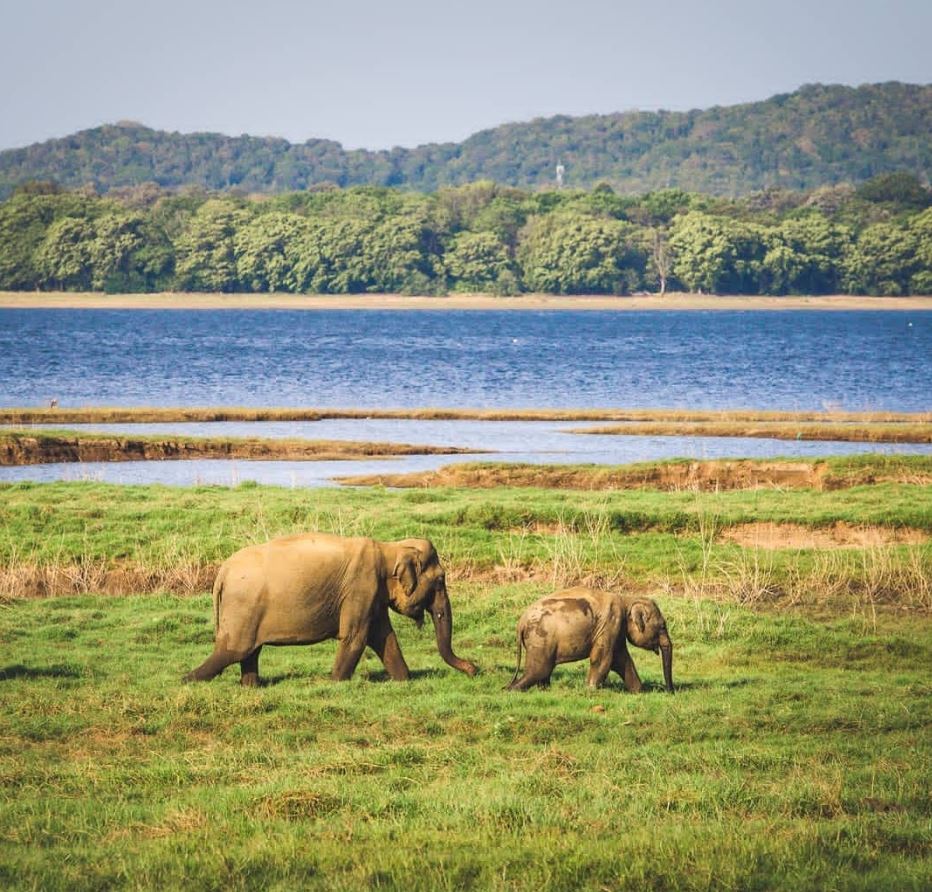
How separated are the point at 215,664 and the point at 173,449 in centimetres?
2758

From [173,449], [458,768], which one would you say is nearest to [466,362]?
[173,449]

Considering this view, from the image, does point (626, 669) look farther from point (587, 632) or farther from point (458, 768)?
point (458, 768)

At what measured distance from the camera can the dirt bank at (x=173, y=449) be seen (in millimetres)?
41188

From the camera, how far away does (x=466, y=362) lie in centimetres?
9500

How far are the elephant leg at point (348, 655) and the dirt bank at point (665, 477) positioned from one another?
56.2 feet

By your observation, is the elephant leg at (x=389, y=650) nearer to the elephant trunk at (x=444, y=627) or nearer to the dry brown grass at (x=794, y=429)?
the elephant trunk at (x=444, y=627)

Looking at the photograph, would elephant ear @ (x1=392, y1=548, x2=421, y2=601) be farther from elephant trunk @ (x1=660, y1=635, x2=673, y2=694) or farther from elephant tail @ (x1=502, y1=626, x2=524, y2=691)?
elephant trunk @ (x1=660, y1=635, x2=673, y2=694)

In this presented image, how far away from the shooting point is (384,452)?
1722 inches

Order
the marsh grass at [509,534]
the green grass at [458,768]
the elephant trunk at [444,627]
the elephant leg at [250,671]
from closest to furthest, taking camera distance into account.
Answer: the green grass at [458,768] → the elephant leg at [250,671] → the elephant trunk at [444,627] → the marsh grass at [509,534]

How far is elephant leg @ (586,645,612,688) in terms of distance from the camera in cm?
1572

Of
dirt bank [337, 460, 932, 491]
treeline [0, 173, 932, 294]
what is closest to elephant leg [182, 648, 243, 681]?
dirt bank [337, 460, 932, 491]

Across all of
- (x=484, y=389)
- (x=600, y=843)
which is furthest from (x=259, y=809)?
(x=484, y=389)

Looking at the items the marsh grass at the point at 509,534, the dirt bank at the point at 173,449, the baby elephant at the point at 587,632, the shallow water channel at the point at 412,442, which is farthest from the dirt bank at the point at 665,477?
the baby elephant at the point at 587,632

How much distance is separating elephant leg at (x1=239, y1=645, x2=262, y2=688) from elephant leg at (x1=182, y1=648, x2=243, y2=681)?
0.13m
